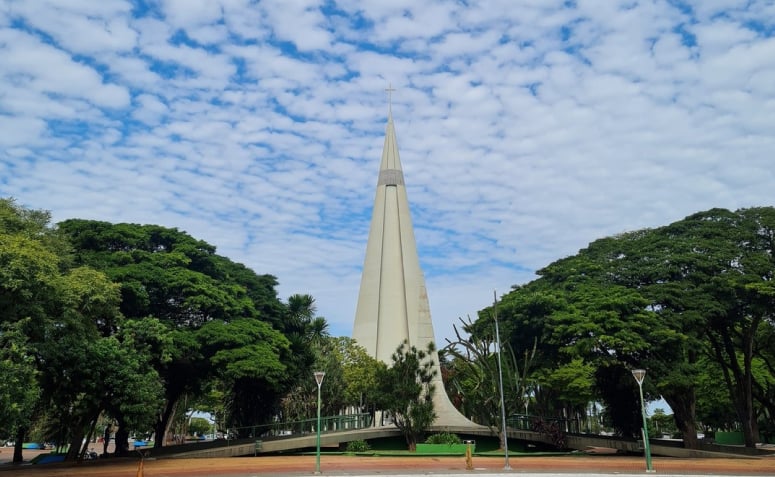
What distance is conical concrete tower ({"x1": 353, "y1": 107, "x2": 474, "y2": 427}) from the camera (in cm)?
5434

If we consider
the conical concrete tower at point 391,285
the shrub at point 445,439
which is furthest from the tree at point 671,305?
the conical concrete tower at point 391,285

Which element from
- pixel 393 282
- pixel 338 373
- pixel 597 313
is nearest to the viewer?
pixel 597 313

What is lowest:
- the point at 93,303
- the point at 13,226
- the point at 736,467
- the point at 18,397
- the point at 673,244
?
the point at 736,467

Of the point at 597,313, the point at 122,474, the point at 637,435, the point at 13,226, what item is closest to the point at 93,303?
the point at 13,226

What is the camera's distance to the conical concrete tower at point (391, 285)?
54.3 metres

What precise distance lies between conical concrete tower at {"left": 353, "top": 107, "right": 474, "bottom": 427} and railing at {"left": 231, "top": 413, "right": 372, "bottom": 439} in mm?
11391

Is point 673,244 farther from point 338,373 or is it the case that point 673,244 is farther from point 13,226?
point 13,226

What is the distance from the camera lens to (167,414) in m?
38.5

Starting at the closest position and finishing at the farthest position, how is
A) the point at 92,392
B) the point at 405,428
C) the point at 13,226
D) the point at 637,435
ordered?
the point at 13,226
the point at 92,392
the point at 405,428
the point at 637,435

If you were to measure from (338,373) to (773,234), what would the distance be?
29.6 metres

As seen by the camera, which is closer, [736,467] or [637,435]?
[736,467]

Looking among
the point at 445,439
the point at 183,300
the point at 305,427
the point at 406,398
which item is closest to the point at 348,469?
the point at 406,398

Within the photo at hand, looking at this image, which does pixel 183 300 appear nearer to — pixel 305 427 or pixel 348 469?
pixel 305 427

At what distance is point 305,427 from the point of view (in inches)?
1566
